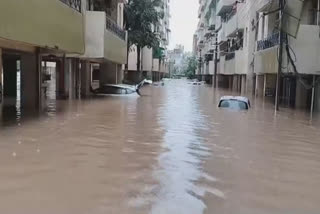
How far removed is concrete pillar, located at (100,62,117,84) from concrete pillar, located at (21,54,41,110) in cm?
1822

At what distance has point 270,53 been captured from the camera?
27.5 m

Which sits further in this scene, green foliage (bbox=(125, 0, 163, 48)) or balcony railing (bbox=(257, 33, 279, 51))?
green foliage (bbox=(125, 0, 163, 48))

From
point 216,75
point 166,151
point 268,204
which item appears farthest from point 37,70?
point 216,75

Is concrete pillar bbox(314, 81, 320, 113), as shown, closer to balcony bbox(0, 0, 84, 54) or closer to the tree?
balcony bbox(0, 0, 84, 54)

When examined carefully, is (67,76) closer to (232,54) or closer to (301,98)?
(301,98)

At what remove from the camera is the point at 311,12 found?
26.7 m

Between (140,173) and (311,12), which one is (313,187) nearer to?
(140,173)

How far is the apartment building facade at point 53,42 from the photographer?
1448 centimetres

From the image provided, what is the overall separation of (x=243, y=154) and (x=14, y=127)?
24.9 ft

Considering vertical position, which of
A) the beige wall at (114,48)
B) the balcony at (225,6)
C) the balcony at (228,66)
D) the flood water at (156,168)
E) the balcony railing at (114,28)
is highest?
the balcony at (225,6)

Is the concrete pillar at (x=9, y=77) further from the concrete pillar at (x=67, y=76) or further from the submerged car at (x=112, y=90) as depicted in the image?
the submerged car at (x=112, y=90)

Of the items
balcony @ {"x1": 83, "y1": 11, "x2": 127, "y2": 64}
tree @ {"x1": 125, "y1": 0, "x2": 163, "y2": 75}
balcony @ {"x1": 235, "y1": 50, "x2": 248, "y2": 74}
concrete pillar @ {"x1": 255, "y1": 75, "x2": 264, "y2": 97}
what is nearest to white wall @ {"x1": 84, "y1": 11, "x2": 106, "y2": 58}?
balcony @ {"x1": 83, "y1": 11, "x2": 127, "y2": 64}

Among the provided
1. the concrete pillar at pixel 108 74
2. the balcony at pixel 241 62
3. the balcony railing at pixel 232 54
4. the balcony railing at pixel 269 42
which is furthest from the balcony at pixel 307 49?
the balcony railing at pixel 232 54

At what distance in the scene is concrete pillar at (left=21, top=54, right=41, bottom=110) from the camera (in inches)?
859
